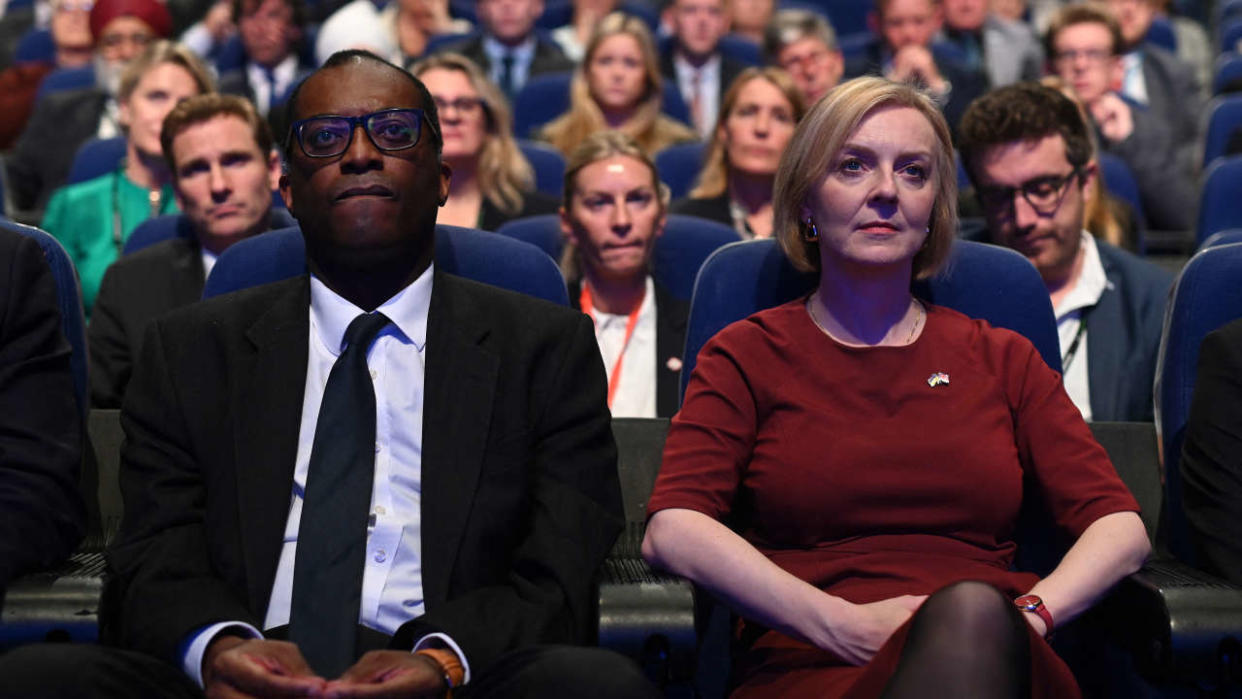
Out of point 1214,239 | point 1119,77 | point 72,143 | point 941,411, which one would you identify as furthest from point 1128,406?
point 72,143

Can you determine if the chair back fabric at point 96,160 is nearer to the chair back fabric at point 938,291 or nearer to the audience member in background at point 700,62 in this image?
the audience member in background at point 700,62

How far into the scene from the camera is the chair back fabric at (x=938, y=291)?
7.12 feet

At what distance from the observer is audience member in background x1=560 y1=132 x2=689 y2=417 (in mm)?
3033

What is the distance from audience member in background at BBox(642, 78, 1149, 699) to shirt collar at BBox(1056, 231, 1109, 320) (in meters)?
0.75

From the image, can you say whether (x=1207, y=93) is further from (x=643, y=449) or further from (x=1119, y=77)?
(x=643, y=449)

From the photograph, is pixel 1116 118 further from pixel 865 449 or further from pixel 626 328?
pixel 865 449

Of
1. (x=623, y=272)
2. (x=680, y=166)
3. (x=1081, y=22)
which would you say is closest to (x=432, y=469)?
(x=623, y=272)

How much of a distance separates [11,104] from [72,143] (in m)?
0.83

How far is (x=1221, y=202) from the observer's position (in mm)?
3562

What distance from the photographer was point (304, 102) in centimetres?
193

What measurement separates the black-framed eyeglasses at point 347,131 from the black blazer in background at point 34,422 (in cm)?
43

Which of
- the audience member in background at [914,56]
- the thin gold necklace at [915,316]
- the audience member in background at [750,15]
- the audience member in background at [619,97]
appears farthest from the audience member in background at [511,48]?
the thin gold necklace at [915,316]

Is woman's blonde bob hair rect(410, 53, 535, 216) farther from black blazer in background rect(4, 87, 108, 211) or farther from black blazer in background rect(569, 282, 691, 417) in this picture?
black blazer in background rect(4, 87, 108, 211)

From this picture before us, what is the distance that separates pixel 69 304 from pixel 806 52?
10.6ft
